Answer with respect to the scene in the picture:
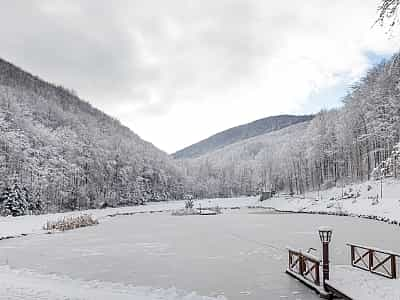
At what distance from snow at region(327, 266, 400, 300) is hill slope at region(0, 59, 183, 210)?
4203cm

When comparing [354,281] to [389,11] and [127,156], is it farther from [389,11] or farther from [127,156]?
[127,156]

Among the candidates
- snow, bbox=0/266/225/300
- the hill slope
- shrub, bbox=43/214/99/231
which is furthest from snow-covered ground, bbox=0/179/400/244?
snow, bbox=0/266/225/300

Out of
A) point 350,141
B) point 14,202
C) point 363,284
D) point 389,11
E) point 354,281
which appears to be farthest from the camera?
point 350,141

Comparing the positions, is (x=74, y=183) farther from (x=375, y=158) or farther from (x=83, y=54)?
(x=375, y=158)

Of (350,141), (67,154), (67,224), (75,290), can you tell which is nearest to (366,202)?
(350,141)

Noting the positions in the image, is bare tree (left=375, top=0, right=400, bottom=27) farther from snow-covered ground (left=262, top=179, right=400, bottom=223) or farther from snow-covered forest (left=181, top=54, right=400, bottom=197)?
snow-covered forest (left=181, top=54, right=400, bottom=197)

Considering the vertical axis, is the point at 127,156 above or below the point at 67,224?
above

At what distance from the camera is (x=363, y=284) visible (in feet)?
29.0

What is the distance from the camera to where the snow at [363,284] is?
25.7 feet

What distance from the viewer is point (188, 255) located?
15805 millimetres

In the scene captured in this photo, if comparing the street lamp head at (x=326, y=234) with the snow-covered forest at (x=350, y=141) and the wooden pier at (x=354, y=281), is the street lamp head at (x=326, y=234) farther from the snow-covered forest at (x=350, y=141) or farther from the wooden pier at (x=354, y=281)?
the snow-covered forest at (x=350, y=141)

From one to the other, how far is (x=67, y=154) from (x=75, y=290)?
68.3 meters

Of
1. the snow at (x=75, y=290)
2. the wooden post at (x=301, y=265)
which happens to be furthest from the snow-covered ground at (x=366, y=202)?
the snow at (x=75, y=290)

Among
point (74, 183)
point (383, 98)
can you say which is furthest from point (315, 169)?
point (74, 183)
